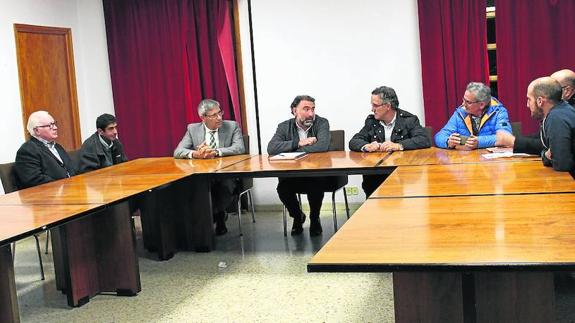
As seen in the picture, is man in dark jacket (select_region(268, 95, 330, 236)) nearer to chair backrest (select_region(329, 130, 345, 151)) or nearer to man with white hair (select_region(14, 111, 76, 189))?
chair backrest (select_region(329, 130, 345, 151))

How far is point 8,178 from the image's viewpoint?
4.41 metres

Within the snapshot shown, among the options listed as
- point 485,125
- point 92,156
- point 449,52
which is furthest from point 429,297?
point 449,52

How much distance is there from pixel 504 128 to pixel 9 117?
417 centimetres

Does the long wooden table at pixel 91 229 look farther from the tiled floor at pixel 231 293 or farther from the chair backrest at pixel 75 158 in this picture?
the chair backrest at pixel 75 158

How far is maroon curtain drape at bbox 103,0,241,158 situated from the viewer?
607 cm

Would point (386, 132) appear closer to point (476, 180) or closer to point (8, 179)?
point (476, 180)

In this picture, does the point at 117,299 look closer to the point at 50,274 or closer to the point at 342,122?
the point at 50,274

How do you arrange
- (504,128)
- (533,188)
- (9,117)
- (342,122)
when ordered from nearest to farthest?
1. (533,188)
2. (504,128)
3. (9,117)
4. (342,122)

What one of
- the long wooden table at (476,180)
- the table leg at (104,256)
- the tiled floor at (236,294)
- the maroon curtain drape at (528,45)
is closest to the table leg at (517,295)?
the long wooden table at (476,180)

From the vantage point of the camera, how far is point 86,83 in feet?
21.7

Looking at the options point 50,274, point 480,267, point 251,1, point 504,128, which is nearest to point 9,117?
point 50,274

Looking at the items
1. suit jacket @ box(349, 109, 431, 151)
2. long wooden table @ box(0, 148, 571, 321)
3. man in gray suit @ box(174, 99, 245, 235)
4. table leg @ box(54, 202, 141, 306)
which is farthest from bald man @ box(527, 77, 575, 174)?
man in gray suit @ box(174, 99, 245, 235)

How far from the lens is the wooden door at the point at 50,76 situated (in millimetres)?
5738

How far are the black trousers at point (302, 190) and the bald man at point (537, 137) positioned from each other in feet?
4.81
